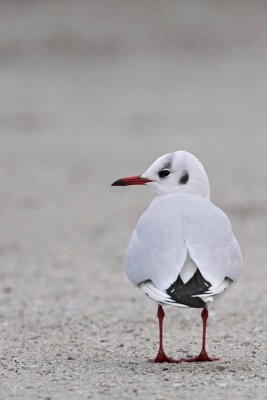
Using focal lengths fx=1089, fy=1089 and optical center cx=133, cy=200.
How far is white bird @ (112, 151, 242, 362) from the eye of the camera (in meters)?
4.21

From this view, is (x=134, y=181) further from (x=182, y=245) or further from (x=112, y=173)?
(x=112, y=173)

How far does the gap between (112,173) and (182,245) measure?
9112 millimetres

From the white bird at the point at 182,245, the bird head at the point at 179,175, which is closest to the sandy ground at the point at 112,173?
the white bird at the point at 182,245

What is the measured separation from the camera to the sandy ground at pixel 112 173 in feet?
15.8

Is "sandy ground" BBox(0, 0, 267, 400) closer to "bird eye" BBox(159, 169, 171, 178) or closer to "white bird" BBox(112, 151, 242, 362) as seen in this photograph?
"white bird" BBox(112, 151, 242, 362)

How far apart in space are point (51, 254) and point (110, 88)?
1131cm

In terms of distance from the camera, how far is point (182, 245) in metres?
4.39

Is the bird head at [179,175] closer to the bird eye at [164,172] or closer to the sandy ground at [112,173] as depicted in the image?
the bird eye at [164,172]

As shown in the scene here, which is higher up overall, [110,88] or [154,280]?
[110,88]

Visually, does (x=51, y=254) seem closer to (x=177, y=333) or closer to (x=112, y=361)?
(x=177, y=333)

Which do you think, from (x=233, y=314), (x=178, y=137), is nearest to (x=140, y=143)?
(x=178, y=137)

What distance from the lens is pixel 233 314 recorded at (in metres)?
6.69

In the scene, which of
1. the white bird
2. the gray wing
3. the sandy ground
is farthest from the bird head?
the sandy ground

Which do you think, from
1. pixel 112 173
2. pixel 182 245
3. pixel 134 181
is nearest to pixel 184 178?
pixel 134 181
